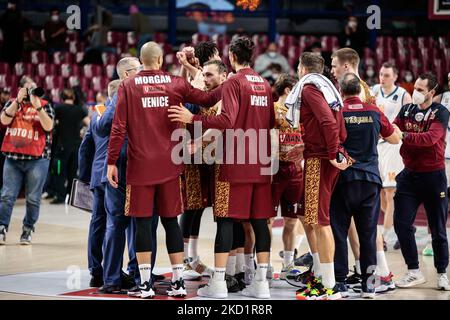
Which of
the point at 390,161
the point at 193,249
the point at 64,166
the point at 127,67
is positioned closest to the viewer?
the point at 127,67

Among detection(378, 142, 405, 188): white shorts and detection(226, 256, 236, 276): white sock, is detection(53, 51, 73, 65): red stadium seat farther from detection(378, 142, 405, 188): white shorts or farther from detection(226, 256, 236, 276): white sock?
detection(226, 256, 236, 276): white sock

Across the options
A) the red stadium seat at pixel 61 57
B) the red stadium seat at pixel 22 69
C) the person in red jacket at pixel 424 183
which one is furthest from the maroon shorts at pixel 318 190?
the red stadium seat at pixel 61 57

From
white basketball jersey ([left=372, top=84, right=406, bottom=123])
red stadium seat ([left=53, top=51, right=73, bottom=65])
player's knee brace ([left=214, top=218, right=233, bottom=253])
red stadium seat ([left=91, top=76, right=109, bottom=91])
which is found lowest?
player's knee brace ([left=214, top=218, right=233, bottom=253])

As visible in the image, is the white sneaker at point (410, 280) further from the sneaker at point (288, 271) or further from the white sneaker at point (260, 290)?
the white sneaker at point (260, 290)

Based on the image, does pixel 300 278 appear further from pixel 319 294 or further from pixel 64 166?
pixel 64 166

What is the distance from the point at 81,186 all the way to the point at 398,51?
38.1 ft

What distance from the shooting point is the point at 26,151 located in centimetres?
958

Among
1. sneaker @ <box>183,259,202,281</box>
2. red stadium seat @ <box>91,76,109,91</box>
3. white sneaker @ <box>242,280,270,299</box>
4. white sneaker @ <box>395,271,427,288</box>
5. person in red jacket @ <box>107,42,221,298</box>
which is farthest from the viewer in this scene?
red stadium seat @ <box>91,76,109,91</box>

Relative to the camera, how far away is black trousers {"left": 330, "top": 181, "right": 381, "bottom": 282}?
6.98 meters

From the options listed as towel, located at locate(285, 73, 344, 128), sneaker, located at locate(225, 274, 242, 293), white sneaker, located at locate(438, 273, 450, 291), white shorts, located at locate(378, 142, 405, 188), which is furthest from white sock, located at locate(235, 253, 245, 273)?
white shorts, located at locate(378, 142, 405, 188)

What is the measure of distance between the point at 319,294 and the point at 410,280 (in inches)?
45.7

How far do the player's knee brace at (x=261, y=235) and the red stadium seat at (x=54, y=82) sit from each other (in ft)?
34.4

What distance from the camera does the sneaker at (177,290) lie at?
6840 mm

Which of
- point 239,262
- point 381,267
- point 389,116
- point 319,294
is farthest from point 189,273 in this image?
point 389,116
